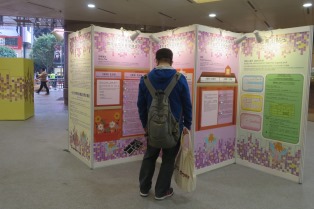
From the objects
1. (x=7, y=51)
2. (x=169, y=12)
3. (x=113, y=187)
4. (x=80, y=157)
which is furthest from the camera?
(x=7, y=51)

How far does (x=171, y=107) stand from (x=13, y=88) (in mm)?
6073

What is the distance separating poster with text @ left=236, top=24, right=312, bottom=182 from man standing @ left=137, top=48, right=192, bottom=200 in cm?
143

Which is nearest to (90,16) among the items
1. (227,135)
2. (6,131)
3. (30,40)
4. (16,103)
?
(16,103)

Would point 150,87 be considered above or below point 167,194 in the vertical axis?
above

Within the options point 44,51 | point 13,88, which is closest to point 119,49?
point 13,88

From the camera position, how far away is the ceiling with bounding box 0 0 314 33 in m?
6.91

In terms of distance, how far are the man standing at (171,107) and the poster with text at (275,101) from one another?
4.68 ft

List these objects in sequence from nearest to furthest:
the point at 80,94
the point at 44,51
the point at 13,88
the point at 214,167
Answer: the point at 214,167 → the point at 80,94 → the point at 13,88 → the point at 44,51

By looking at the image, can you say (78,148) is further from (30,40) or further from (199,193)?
(30,40)

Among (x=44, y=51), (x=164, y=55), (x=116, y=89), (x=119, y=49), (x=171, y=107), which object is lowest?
(x=171, y=107)

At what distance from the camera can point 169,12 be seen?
7855 mm

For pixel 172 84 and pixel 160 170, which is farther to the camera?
pixel 160 170

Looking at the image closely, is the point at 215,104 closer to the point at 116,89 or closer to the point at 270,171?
the point at 270,171

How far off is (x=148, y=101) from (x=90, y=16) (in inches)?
259
